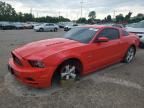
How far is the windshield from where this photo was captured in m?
5.55

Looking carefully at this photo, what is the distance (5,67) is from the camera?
6484 millimetres

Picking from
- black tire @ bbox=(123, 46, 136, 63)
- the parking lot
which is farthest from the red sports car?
black tire @ bbox=(123, 46, 136, 63)

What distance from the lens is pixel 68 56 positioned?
4.68 m

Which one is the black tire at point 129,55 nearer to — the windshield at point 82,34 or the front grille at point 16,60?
the windshield at point 82,34

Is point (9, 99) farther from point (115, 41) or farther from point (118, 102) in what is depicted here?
point (115, 41)

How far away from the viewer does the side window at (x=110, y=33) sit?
6018 millimetres

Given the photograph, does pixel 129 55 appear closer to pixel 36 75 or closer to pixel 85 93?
pixel 85 93

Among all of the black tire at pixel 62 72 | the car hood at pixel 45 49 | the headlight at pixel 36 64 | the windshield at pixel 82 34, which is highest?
the windshield at pixel 82 34

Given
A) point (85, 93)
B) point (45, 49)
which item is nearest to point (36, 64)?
point (45, 49)

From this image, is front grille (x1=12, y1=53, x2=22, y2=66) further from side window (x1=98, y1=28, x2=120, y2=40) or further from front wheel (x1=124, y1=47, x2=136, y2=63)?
front wheel (x1=124, y1=47, x2=136, y2=63)

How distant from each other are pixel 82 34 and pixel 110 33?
108cm

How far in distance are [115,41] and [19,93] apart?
3.47 m

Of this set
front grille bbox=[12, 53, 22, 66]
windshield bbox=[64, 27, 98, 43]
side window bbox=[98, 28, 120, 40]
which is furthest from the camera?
side window bbox=[98, 28, 120, 40]

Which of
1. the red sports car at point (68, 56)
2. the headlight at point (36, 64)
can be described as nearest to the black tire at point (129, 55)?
the red sports car at point (68, 56)
